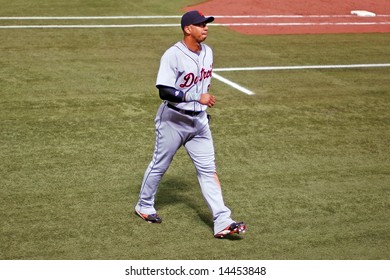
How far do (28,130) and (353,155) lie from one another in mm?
4073

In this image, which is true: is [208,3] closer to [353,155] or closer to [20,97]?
[20,97]

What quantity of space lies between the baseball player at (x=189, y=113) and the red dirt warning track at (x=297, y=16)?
874 centimetres

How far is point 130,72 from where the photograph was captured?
12438mm

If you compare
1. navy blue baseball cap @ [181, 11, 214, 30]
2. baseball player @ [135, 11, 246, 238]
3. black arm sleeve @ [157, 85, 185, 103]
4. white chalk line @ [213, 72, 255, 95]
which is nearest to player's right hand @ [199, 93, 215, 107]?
baseball player @ [135, 11, 246, 238]

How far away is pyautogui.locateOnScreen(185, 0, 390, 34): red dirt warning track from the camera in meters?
16.2

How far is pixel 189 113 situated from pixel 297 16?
35.9 feet

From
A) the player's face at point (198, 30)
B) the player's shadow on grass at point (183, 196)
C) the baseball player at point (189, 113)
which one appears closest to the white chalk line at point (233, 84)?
Result: the player's shadow on grass at point (183, 196)

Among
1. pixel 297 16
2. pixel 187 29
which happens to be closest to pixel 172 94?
pixel 187 29

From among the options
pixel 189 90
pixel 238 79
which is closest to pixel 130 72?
pixel 238 79

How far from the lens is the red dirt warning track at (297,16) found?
16.2 meters

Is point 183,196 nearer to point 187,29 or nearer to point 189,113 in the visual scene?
point 189,113

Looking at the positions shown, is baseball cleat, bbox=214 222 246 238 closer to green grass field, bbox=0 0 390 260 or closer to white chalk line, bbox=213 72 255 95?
green grass field, bbox=0 0 390 260

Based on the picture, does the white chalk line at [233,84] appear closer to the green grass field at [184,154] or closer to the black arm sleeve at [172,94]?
the green grass field at [184,154]

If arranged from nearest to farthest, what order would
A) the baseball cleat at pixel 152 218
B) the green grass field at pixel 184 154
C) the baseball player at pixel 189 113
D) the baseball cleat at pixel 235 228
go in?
the baseball player at pixel 189 113, the baseball cleat at pixel 235 228, the green grass field at pixel 184 154, the baseball cleat at pixel 152 218
